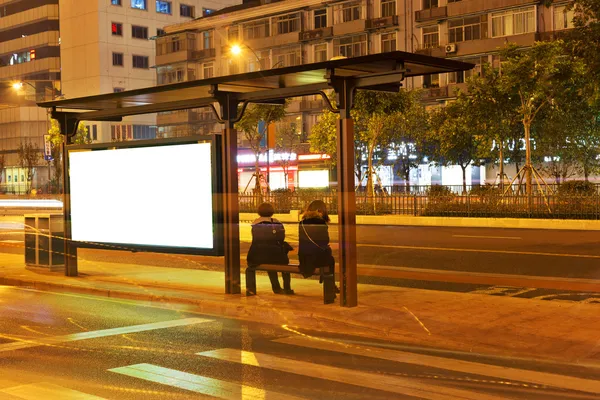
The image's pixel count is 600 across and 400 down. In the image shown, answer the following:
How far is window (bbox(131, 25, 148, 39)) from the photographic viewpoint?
88.1m

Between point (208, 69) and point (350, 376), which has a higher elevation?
point (208, 69)

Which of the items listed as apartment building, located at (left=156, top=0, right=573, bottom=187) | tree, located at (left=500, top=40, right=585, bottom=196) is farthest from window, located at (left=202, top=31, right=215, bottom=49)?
tree, located at (left=500, top=40, right=585, bottom=196)

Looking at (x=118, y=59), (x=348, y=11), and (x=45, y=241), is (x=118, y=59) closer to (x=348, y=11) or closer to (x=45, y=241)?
(x=348, y=11)

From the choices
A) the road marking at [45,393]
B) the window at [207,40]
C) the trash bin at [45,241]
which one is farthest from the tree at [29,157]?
the road marking at [45,393]

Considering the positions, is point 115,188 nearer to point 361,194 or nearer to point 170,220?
point 170,220

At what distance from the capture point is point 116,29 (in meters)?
86.3

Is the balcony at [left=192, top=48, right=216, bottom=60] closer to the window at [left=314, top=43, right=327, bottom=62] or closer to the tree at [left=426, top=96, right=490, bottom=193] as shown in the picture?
the window at [left=314, top=43, right=327, bottom=62]

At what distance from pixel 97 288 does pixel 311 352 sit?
6.10 meters

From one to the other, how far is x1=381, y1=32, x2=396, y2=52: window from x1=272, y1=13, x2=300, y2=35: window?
8253mm

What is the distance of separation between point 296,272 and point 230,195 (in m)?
1.58

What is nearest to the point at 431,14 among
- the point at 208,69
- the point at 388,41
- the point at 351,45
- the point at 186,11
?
the point at 388,41

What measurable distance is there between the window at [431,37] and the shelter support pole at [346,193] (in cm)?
4880

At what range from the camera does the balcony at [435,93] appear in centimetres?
5734

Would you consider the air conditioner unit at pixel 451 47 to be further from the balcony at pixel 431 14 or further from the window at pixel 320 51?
the window at pixel 320 51
